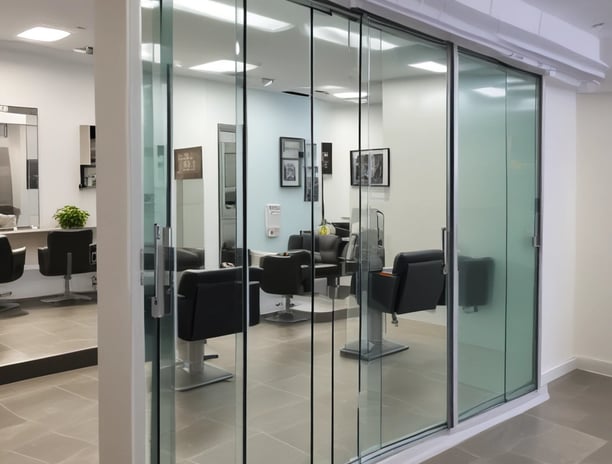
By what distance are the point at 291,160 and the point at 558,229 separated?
3.05 m

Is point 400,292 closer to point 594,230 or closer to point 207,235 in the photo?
point 207,235

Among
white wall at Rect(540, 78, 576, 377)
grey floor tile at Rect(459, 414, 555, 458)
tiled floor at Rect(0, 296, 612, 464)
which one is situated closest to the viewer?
tiled floor at Rect(0, 296, 612, 464)

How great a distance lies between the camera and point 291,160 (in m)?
2.80

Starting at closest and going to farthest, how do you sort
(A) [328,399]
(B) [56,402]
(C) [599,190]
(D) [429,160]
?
1. (A) [328,399]
2. (D) [429,160]
3. (B) [56,402]
4. (C) [599,190]

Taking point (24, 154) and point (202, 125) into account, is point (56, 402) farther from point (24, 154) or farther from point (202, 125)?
point (24, 154)

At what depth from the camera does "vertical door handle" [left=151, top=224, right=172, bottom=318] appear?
7.83ft

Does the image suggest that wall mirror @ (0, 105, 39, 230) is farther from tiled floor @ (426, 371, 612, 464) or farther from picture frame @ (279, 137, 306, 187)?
tiled floor @ (426, 371, 612, 464)

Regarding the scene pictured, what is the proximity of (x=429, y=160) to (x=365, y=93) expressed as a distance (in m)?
0.70

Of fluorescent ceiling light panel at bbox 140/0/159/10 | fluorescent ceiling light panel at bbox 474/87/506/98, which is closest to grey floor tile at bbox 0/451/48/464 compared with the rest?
fluorescent ceiling light panel at bbox 140/0/159/10

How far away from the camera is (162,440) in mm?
2475

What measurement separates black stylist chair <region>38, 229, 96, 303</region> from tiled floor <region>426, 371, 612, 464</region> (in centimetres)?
488

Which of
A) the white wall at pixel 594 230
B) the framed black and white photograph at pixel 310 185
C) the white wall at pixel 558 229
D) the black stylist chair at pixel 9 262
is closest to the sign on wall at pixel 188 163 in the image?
the framed black and white photograph at pixel 310 185

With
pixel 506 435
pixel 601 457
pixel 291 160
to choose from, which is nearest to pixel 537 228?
pixel 506 435

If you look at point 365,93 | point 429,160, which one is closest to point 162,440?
point 365,93
